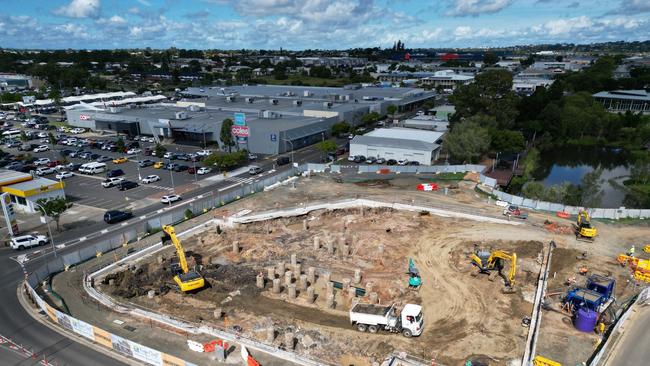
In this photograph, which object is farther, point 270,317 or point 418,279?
point 418,279

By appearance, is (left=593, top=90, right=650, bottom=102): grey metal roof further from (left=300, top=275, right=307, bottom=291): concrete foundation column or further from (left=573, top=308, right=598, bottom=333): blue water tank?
(left=300, top=275, right=307, bottom=291): concrete foundation column

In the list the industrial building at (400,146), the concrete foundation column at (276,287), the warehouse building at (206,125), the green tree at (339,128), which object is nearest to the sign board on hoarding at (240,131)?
the warehouse building at (206,125)

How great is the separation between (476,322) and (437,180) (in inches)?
1188

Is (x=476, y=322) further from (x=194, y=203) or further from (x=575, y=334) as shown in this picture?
(x=194, y=203)

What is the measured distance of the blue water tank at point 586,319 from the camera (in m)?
24.2

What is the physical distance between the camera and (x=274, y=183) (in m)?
54.8

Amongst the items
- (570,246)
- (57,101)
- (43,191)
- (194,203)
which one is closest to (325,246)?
(194,203)

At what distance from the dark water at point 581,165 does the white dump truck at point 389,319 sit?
49.2 m

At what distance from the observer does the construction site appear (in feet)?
80.3

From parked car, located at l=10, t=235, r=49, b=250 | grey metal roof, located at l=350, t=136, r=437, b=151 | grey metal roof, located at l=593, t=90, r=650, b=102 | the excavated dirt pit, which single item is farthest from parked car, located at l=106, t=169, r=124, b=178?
grey metal roof, located at l=593, t=90, r=650, b=102

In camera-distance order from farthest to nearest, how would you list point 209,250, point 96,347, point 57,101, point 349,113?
1. point 57,101
2. point 349,113
3. point 209,250
4. point 96,347

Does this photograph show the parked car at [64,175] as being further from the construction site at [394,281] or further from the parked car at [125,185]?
the construction site at [394,281]

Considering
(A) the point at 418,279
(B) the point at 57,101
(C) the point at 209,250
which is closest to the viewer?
(A) the point at 418,279

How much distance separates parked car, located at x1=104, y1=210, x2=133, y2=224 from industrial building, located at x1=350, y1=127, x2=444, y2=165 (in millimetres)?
36981
